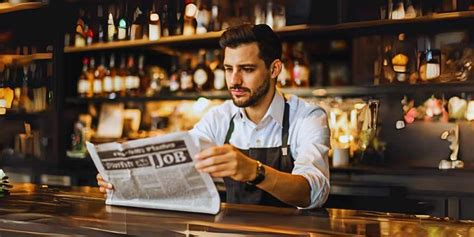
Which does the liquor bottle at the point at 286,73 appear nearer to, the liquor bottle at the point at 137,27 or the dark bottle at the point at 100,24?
the liquor bottle at the point at 137,27

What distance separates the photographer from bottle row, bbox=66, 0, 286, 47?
3172 millimetres

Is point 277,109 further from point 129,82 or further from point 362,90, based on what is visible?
point 129,82

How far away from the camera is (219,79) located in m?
3.37

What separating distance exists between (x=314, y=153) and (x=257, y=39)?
0.43 metres

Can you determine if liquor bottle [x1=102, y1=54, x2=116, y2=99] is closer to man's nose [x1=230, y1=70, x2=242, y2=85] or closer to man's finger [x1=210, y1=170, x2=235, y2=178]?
man's nose [x1=230, y1=70, x2=242, y2=85]

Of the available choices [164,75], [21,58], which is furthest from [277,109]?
[21,58]

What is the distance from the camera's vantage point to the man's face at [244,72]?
6.31 ft

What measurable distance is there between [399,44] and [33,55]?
2.21 meters

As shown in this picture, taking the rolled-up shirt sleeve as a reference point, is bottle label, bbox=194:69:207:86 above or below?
above

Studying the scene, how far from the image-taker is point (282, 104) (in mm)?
2002

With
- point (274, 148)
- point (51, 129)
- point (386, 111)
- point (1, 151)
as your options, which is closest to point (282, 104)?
point (274, 148)

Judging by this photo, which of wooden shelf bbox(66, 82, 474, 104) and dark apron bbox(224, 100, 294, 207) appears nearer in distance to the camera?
dark apron bbox(224, 100, 294, 207)

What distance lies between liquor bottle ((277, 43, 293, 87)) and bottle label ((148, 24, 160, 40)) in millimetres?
714

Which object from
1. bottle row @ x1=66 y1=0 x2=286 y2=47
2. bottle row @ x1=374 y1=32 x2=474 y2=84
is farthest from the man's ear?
bottle row @ x1=66 y1=0 x2=286 y2=47
